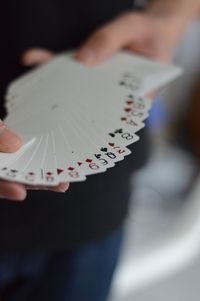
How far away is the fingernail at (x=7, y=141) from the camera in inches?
16.1

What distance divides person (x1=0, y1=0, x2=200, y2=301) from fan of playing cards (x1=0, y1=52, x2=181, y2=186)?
27 mm

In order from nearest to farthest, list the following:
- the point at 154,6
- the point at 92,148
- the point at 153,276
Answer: the point at 92,148 → the point at 154,6 → the point at 153,276

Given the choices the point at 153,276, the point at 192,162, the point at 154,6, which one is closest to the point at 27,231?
the point at 154,6

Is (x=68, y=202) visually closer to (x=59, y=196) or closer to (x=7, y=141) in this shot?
(x=59, y=196)

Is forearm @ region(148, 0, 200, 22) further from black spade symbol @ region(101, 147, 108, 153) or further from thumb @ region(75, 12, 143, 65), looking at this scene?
black spade symbol @ region(101, 147, 108, 153)

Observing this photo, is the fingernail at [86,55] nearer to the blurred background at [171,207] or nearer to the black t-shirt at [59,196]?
the black t-shirt at [59,196]

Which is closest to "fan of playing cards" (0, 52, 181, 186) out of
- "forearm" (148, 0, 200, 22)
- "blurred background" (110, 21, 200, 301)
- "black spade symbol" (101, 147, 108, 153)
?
"black spade symbol" (101, 147, 108, 153)

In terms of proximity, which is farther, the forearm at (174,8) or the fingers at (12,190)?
the forearm at (174,8)

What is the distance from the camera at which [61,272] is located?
0.68m

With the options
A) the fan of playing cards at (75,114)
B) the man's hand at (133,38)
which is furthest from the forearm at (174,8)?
the fan of playing cards at (75,114)

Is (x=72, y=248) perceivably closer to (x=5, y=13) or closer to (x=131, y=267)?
(x=5, y=13)

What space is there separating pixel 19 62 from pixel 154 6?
237mm

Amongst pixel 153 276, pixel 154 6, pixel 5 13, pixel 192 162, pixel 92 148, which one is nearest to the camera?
pixel 92 148

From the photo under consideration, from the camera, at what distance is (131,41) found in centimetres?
67
